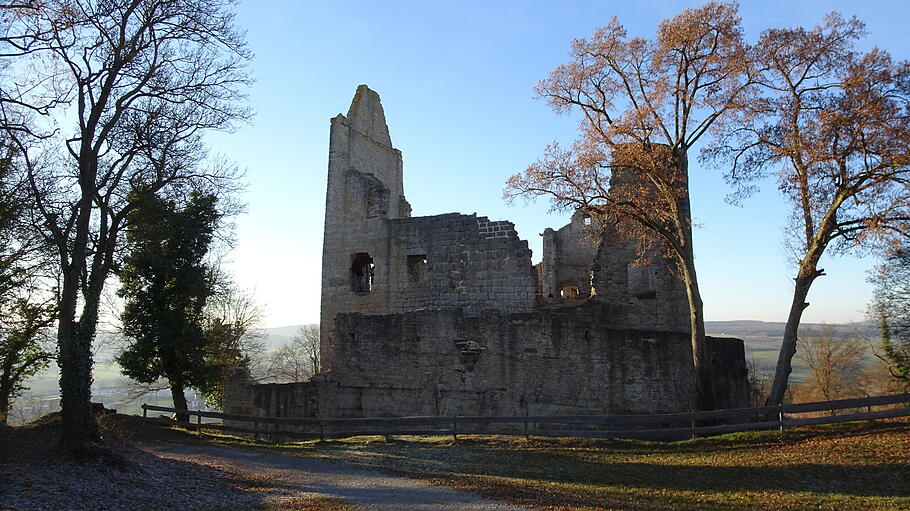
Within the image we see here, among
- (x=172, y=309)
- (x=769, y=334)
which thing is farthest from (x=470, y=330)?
(x=769, y=334)

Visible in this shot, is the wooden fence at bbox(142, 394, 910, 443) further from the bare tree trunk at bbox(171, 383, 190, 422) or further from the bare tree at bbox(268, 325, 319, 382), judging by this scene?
the bare tree at bbox(268, 325, 319, 382)

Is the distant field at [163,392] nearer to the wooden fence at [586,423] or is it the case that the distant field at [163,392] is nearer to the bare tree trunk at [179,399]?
the bare tree trunk at [179,399]

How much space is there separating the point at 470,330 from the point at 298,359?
962 inches

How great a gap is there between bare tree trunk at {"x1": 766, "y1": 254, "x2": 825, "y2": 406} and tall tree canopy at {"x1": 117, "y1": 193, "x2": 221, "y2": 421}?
17.2m

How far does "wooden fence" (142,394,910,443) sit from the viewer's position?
13.2 metres

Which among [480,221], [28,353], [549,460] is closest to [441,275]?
[480,221]

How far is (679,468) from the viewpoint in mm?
11859

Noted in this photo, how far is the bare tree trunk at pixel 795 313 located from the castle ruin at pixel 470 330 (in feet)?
5.68

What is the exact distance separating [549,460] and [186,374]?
13973mm

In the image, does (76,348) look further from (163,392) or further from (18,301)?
(163,392)

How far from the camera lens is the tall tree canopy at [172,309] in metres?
21.0

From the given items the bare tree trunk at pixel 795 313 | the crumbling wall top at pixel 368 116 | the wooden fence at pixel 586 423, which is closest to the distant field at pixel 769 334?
the bare tree trunk at pixel 795 313

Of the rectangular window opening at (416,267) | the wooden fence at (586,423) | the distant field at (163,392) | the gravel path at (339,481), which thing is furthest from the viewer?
the distant field at (163,392)

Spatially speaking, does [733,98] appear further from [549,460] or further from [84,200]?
[84,200]
